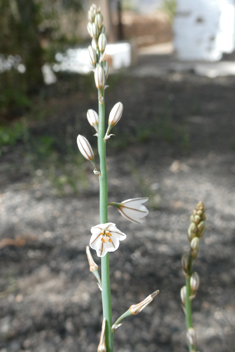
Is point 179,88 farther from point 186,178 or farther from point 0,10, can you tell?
point 186,178

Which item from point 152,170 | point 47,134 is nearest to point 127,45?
point 47,134

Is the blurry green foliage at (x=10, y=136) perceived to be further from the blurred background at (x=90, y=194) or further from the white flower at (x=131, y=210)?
the white flower at (x=131, y=210)

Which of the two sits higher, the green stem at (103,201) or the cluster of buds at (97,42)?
the cluster of buds at (97,42)

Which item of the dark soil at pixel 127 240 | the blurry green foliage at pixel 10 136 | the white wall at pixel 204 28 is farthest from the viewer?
the white wall at pixel 204 28

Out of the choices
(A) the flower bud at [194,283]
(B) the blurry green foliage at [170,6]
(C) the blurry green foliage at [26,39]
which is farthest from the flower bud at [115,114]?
(B) the blurry green foliage at [170,6]

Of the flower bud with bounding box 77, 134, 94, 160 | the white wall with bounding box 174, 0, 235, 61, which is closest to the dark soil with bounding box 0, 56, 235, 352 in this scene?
the flower bud with bounding box 77, 134, 94, 160

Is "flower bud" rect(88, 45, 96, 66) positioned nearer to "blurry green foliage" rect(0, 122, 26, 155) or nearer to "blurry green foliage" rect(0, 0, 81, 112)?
"blurry green foliage" rect(0, 122, 26, 155)
